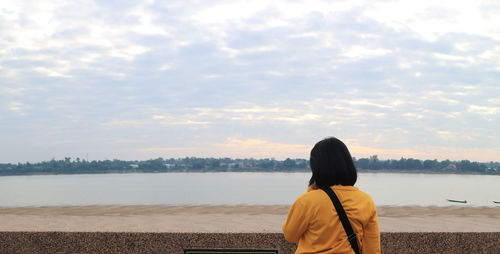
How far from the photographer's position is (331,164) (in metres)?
2.76

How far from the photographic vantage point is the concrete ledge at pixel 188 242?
18.0 ft

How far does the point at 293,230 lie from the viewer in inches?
109

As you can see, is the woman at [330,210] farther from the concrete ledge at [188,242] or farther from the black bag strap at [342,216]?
the concrete ledge at [188,242]

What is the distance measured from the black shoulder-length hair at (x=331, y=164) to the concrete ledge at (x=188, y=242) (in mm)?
2849

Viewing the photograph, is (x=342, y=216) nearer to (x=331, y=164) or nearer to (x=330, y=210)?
(x=330, y=210)

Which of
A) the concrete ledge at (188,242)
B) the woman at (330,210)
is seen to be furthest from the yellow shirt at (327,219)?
the concrete ledge at (188,242)

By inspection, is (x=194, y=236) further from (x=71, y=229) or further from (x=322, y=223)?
(x=322, y=223)

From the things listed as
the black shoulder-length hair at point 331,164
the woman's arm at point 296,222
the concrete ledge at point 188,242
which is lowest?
the concrete ledge at point 188,242

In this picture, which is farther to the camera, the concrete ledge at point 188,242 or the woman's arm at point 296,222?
the concrete ledge at point 188,242

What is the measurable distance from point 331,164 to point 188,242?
3.20 m

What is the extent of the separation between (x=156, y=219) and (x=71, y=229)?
1454 mm

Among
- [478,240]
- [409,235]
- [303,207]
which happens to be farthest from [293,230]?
[478,240]

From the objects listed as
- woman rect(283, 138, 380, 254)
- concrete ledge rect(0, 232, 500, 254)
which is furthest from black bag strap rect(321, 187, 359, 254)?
concrete ledge rect(0, 232, 500, 254)

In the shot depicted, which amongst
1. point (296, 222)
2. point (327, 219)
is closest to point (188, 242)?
point (296, 222)
